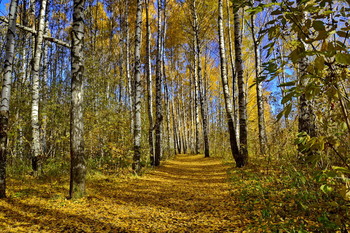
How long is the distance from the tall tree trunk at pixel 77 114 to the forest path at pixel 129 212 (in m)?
0.43

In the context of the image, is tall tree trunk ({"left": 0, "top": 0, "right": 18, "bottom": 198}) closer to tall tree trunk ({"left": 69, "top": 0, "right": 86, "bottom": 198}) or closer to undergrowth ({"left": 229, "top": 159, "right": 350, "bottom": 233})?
tall tree trunk ({"left": 69, "top": 0, "right": 86, "bottom": 198})

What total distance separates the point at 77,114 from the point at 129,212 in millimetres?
2627

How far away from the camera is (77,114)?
503 centimetres

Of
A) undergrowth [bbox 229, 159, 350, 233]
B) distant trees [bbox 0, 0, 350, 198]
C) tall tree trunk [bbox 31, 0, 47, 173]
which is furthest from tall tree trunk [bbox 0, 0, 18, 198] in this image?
undergrowth [bbox 229, 159, 350, 233]

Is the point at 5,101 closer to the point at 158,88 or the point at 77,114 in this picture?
the point at 77,114

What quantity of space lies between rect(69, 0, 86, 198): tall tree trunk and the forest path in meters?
0.43

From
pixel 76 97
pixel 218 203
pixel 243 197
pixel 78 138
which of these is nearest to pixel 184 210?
pixel 218 203

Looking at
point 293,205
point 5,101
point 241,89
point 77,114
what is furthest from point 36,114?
point 293,205

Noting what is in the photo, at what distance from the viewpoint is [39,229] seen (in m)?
3.38

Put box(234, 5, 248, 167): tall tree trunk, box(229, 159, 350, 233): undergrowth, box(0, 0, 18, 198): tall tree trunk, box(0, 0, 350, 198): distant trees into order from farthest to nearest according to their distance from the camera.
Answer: box(234, 5, 248, 167): tall tree trunk, box(0, 0, 18, 198): tall tree trunk, box(229, 159, 350, 233): undergrowth, box(0, 0, 350, 198): distant trees

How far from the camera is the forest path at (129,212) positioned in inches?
135

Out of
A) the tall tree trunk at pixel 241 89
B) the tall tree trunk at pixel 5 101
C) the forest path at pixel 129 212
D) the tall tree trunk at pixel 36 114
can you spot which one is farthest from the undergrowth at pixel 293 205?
the tall tree trunk at pixel 36 114

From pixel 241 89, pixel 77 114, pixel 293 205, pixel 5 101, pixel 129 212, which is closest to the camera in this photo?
pixel 293 205

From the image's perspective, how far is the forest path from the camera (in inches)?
135
